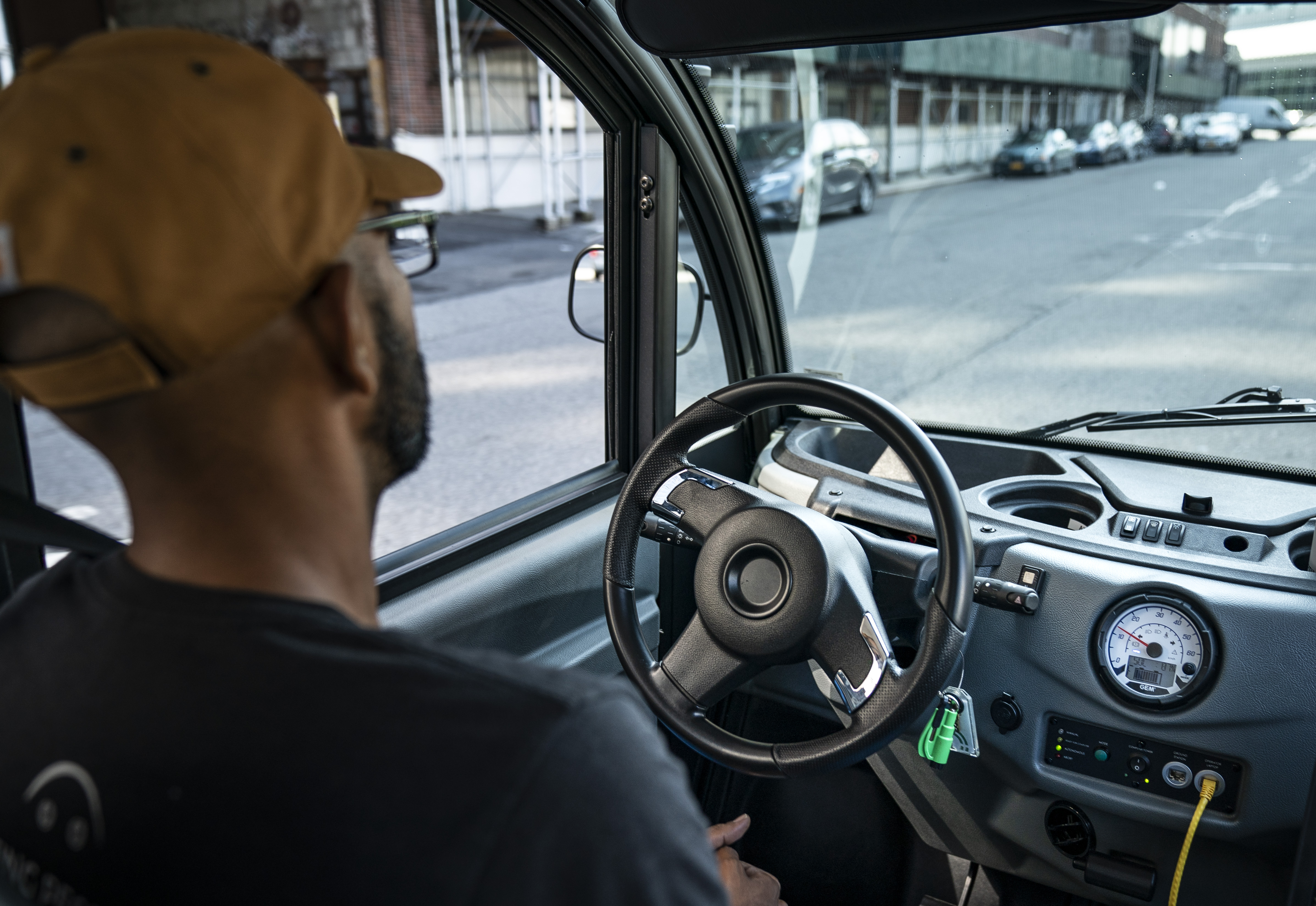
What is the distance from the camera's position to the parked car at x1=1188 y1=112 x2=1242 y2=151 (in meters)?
2.05

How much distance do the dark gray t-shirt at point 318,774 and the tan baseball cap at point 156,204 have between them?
19 centimetres

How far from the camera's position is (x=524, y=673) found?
2.47 feet

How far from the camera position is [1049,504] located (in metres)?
2.16

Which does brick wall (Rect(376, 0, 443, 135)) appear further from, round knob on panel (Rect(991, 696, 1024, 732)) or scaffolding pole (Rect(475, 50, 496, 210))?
round knob on panel (Rect(991, 696, 1024, 732))

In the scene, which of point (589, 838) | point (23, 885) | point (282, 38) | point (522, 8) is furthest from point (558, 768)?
point (282, 38)

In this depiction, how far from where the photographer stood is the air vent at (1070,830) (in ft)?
6.48

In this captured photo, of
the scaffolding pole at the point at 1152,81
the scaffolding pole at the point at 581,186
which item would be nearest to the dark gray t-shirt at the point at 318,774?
the scaffolding pole at the point at 1152,81

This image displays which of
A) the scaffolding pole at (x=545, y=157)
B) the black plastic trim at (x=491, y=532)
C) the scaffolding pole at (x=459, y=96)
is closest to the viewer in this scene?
the black plastic trim at (x=491, y=532)

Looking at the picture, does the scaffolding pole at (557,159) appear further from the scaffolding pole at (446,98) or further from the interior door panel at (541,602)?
the interior door panel at (541,602)

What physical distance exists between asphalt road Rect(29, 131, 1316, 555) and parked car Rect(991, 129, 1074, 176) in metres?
0.04

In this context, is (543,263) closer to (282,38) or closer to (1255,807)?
(282,38)

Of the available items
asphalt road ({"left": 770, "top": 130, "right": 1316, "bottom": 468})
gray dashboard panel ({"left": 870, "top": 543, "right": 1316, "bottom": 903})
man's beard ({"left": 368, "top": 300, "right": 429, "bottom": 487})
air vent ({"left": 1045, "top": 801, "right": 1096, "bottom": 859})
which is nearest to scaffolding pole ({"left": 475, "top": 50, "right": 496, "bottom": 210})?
asphalt road ({"left": 770, "top": 130, "right": 1316, "bottom": 468})

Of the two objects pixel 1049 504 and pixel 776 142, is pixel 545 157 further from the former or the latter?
pixel 1049 504

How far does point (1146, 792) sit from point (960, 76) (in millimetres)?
1553
